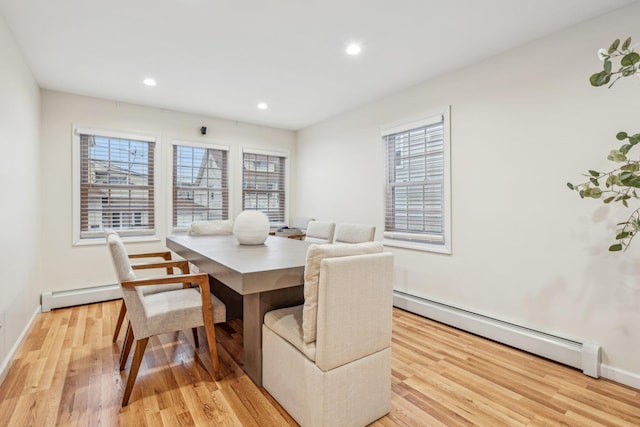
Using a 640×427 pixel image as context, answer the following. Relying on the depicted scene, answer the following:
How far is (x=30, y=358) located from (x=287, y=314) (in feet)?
7.07

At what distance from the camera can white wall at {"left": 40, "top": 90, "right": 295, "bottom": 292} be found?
12.0 ft

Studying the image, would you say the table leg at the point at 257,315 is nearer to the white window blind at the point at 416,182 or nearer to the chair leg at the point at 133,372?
the chair leg at the point at 133,372

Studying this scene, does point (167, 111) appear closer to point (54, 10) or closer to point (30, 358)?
point (54, 10)

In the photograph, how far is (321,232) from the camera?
12.4 ft

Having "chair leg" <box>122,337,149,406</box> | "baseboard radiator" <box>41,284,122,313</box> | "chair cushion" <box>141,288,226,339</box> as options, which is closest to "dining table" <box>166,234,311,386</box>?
"chair cushion" <box>141,288,226,339</box>

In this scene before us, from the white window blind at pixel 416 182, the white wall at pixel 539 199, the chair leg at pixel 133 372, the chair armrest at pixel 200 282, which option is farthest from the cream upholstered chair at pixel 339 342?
the white window blind at pixel 416 182

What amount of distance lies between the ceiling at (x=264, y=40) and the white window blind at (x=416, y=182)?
0.57 meters

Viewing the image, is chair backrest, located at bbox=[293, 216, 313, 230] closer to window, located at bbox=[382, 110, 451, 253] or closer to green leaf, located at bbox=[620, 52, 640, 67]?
window, located at bbox=[382, 110, 451, 253]

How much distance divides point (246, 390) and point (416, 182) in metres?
2.68

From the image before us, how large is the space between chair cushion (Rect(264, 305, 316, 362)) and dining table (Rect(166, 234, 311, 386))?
0.10 meters

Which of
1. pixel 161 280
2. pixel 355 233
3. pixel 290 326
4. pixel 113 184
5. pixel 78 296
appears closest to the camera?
pixel 290 326

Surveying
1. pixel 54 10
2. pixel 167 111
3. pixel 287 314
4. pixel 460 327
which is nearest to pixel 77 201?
pixel 167 111

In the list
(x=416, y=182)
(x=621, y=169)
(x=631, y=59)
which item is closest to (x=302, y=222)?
(x=416, y=182)

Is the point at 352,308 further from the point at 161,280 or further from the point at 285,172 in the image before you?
the point at 285,172
